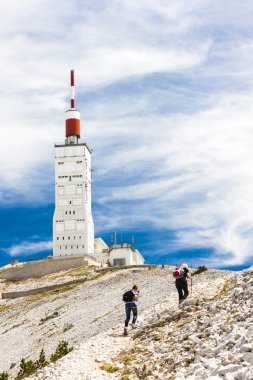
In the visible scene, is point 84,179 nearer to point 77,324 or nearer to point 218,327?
point 77,324

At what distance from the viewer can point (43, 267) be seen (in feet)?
388

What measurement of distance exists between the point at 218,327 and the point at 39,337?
1211 inches

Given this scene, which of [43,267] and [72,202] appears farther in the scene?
[72,202]

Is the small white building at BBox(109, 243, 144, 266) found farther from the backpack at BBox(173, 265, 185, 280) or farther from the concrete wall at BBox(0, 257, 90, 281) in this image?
the backpack at BBox(173, 265, 185, 280)

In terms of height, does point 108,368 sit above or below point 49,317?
below

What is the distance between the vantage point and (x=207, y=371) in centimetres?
1827

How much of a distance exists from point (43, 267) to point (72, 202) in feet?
89.2

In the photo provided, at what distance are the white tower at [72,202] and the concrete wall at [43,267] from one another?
16250 millimetres

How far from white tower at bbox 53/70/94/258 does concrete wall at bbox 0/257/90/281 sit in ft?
53.3

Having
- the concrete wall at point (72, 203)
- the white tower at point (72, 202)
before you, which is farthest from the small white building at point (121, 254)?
the concrete wall at point (72, 203)

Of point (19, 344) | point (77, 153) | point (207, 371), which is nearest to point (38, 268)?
point (77, 153)

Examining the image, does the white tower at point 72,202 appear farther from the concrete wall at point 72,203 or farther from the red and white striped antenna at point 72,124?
the red and white striped antenna at point 72,124

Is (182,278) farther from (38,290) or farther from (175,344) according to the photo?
(38,290)

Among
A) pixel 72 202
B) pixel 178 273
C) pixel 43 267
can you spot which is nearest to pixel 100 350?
pixel 178 273
